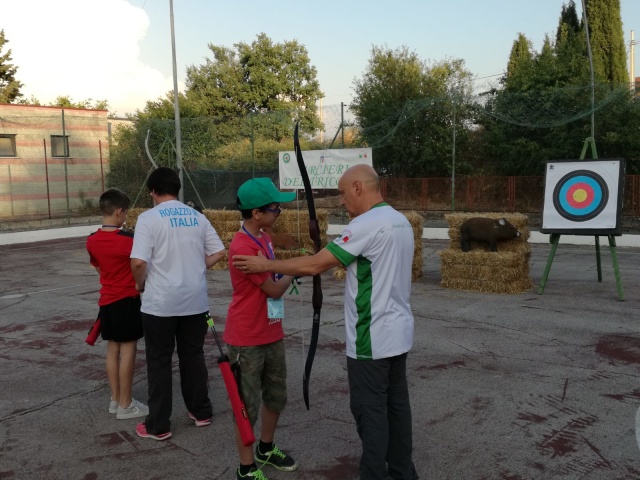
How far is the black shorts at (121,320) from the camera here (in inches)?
165

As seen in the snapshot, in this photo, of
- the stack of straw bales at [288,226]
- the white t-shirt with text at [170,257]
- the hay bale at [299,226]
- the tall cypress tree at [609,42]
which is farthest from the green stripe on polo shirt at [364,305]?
the tall cypress tree at [609,42]

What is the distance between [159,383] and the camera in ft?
12.6

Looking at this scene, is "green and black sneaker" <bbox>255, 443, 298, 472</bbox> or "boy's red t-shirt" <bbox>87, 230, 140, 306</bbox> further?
"boy's red t-shirt" <bbox>87, 230, 140, 306</bbox>

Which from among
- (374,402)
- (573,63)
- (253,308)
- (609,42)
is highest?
(609,42)

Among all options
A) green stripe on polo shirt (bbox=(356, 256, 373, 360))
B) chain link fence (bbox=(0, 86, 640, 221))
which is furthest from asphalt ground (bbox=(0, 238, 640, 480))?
chain link fence (bbox=(0, 86, 640, 221))

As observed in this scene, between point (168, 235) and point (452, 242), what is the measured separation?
21.5 feet

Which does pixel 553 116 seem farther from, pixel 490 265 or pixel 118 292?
pixel 118 292

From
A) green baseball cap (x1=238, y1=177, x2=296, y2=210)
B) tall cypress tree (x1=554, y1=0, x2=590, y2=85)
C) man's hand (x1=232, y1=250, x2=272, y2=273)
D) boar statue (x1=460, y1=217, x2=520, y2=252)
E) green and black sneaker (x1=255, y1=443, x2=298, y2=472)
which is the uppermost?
tall cypress tree (x1=554, y1=0, x2=590, y2=85)

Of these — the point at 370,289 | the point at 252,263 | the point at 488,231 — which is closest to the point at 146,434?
the point at 252,263

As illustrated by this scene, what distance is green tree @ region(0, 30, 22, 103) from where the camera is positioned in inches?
1436

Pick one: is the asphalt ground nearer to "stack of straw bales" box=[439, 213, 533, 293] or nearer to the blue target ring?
"stack of straw bales" box=[439, 213, 533, 293]

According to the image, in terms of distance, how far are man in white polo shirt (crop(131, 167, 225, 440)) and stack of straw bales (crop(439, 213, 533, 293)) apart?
221 inches

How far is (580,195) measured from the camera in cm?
871

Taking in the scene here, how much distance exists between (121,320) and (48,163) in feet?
71.3
